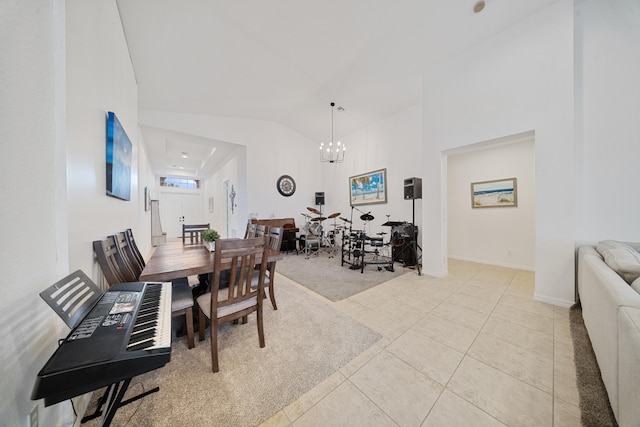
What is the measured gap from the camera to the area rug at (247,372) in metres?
1.16

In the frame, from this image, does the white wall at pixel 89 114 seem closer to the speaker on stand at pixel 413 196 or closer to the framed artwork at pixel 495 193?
the speaker on stand at pixel 413 196

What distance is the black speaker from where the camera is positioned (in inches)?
149

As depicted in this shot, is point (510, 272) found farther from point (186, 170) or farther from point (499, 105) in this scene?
point (186, 170)

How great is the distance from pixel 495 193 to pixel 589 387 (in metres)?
3.62

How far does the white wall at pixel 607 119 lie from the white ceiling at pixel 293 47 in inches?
27.3

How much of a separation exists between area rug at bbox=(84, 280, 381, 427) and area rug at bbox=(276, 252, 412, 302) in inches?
27.9

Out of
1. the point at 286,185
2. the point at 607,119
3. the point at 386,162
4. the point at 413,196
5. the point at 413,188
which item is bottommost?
the point at 413,196

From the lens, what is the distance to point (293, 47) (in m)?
2.99

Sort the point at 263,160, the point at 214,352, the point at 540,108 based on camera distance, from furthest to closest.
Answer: the point at 263,160 < the point at 540,108 < the point at 214,352

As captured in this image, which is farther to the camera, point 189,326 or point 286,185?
point 286,185

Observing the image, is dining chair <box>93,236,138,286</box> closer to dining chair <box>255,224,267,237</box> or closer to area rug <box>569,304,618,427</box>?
dining chair <box>255,224,267,237</box>

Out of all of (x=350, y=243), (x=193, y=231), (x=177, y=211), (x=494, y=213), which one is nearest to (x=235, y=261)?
(x=193, y=231)

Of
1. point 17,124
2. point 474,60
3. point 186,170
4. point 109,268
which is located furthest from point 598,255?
point 186,170

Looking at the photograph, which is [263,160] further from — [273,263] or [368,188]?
[273,263]
